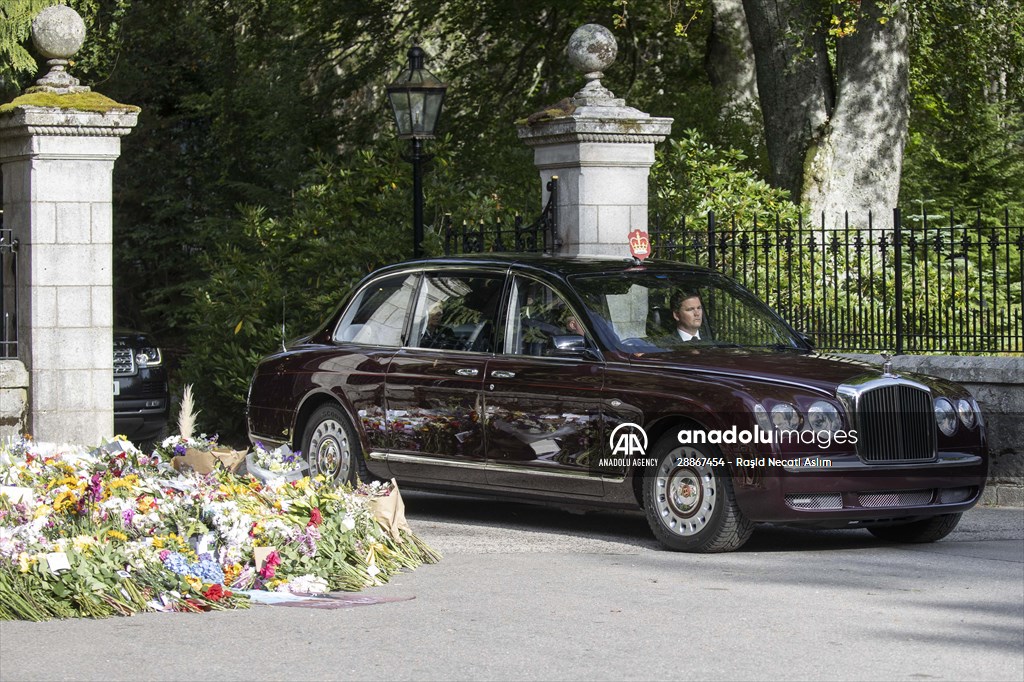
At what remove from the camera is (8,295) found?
534 inches

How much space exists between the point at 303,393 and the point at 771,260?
632 centimetres

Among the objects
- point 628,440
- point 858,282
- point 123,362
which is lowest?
point 628,440

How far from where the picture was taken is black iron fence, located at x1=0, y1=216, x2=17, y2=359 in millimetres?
13531

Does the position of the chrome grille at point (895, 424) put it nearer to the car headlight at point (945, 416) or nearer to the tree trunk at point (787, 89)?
the car headlight at point (945, 416)

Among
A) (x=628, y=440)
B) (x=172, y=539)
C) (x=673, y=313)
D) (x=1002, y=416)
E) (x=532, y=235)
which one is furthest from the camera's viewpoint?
(x=532, y=235)

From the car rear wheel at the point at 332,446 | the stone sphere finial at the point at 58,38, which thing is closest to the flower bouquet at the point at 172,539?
the car rear wheel at the point at 332,446

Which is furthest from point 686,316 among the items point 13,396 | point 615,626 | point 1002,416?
point 13,396

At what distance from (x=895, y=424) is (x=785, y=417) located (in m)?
0.77

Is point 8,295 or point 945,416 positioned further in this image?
point 8,295

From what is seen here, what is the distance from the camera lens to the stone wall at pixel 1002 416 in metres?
12.7

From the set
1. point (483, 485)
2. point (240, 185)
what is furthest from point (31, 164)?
point (240, 185)

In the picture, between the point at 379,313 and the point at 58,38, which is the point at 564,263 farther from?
the point at 58,38

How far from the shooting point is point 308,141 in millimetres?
25766

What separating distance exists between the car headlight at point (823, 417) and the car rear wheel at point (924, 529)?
126 centimetres
